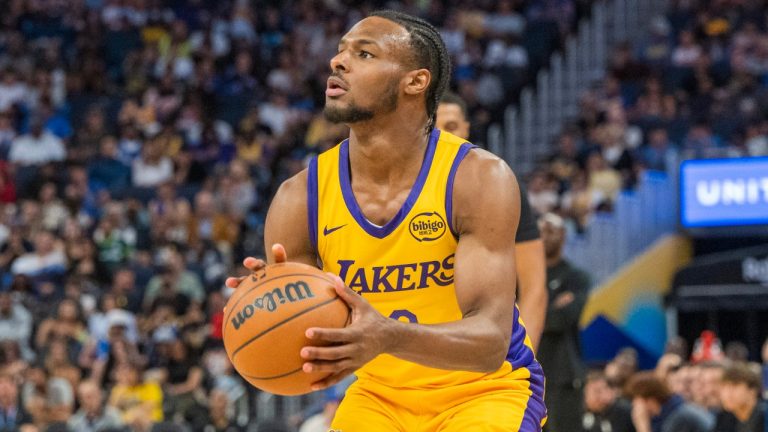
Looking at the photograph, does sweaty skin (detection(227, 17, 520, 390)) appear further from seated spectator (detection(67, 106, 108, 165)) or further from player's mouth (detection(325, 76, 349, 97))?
seated spectator (detection(67, 106, 108, 165))

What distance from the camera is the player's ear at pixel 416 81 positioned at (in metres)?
4.12

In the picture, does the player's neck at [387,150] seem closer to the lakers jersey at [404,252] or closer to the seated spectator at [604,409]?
the lakers jersey at [404,252]

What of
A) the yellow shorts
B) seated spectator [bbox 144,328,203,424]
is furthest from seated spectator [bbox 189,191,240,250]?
the yellow shorts

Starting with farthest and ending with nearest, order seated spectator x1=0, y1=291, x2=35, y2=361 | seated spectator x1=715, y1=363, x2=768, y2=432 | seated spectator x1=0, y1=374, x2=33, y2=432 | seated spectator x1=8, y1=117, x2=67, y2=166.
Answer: seated spectator x1=8, y1=117, x2=67, y2=166 < seated spectator x1=0, y1=291, x2=35, y2=361 < seated spectator x1=0, y1=374, x2=33, y2=432 < seated spectator x1=715, y1=363, x2=768, y2=432

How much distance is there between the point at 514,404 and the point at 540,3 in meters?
15.4

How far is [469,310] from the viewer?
12.6ft

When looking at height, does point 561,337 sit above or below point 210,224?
above

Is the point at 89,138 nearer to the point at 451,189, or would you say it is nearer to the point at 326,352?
the point at 451,189

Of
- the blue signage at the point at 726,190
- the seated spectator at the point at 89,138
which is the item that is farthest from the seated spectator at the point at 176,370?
the blue signage at the point at 726,190

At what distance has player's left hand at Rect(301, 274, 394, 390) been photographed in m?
3.26

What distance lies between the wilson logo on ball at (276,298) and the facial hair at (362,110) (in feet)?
2.34

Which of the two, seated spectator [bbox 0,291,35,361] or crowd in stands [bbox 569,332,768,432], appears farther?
seated spectator [bbox 0,291,35,361]

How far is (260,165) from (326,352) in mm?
12808

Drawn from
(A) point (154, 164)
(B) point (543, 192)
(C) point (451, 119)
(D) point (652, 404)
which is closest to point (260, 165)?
(A) point (154, 164)
